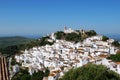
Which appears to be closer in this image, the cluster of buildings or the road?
the road

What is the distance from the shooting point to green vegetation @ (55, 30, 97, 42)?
9200cm

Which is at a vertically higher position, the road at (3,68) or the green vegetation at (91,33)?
the road at (3,68)

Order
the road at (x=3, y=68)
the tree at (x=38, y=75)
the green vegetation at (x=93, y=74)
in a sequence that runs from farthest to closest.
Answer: the tree at (x=38, y=75), the green vegetation at (x=93, y=74), the road at (x=3, y=68)

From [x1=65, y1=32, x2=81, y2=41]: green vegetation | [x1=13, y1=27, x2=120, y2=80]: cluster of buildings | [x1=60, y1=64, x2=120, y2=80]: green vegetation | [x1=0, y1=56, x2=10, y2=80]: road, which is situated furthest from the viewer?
[x1=65, y1=32, x2=81, y2=41]: green vegetation

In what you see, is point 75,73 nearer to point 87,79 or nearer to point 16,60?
point 87,79

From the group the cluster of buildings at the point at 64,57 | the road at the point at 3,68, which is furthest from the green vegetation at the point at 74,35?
the road at the point at 3,68

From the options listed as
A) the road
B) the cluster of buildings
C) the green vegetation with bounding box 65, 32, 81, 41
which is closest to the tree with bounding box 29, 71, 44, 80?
the cluster of buildings

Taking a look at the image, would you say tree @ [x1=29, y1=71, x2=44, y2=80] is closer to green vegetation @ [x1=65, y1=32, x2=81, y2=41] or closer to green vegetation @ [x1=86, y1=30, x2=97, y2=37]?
green vegetation @ [x1=65, y1=32, x2=81, y2=41]

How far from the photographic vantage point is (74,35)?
94.3 metres

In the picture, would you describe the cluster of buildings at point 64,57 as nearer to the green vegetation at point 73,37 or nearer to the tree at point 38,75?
the tree at point 38,75

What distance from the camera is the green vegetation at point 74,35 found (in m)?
92.0

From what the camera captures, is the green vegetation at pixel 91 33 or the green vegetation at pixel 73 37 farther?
the green vegetation at pixel 91 33

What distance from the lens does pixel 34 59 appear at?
71.5 meters

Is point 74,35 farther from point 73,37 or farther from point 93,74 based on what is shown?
point 93,74
